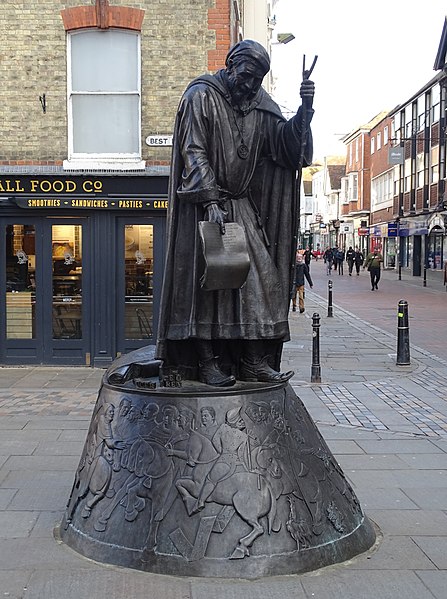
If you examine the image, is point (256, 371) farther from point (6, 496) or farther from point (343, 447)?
point (343, 447)

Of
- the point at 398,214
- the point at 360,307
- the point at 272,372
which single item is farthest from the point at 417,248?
the point at 272,372

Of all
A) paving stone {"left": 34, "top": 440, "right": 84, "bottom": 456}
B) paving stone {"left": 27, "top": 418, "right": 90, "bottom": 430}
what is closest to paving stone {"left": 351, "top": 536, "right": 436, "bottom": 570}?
paving stone {"left": 34, "top": 440, "right": 84, "bottom": 456}

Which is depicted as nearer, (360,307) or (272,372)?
(272,372)

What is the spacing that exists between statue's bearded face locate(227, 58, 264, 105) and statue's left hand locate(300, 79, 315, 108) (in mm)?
303

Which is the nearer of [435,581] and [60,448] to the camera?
[435,581]

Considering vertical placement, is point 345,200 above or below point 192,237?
above

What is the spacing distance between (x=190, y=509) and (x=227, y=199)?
6.07 ft

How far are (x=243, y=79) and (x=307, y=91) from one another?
0.40m

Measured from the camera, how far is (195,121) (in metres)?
4.54

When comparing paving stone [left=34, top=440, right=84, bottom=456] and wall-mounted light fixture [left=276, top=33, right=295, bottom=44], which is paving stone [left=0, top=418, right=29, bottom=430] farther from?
wall-mounted light fixture [left=276, top=33, right=295, bottom=44]

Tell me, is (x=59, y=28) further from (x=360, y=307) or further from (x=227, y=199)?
(x=360, y=307)

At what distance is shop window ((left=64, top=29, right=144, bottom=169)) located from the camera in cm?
1254

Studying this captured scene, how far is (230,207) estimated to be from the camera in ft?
15.5

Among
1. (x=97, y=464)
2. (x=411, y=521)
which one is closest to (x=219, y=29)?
(x=411, y=521)
